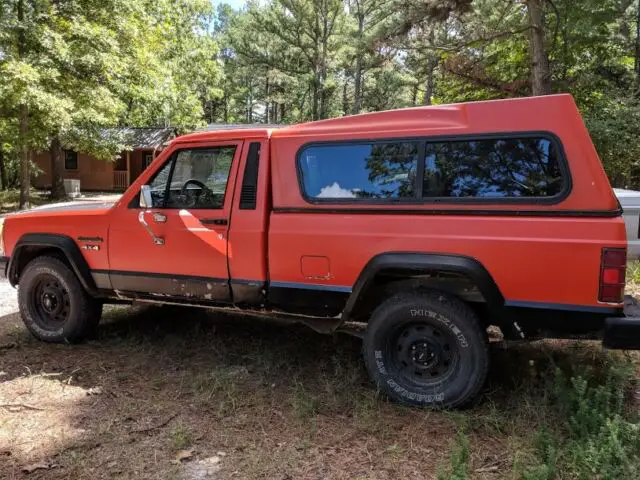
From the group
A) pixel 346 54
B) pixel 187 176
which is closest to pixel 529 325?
pixel 187 176

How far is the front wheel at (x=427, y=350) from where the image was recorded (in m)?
3.47

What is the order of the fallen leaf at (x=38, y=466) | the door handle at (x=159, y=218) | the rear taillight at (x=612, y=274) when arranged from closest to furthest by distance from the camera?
the fallen leaf at (x=38, y=466) → the rear taillight at (x=612, y=274) → the door handle at (x=159, y=218)

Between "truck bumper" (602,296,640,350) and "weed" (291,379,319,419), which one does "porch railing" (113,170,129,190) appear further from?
"truck bumper" (602,296,640,350)

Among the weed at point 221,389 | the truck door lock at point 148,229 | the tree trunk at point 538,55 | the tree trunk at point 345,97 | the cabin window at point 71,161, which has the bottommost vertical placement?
the weed at point 221,389

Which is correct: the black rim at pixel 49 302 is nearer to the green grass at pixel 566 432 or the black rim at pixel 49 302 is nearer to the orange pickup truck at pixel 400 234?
the orange pickup truck at pixel 400 234

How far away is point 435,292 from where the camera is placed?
362 centimetres

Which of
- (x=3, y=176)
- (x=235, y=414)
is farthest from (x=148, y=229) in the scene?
(x=3, y=176)

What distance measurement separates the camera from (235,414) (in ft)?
11.8

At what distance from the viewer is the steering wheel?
14.3 feet

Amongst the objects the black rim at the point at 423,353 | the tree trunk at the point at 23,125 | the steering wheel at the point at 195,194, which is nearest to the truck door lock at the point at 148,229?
the steering wheel at the point at 195,194

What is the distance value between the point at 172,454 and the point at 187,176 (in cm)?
230

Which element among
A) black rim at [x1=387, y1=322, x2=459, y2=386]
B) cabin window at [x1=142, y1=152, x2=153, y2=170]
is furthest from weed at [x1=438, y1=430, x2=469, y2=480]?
cabin window at [x1=142, y1=152, x2=153, y2=170]

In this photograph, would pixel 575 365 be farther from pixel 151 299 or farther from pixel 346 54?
pixel 346 54

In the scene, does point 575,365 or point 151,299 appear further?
point 151,299
